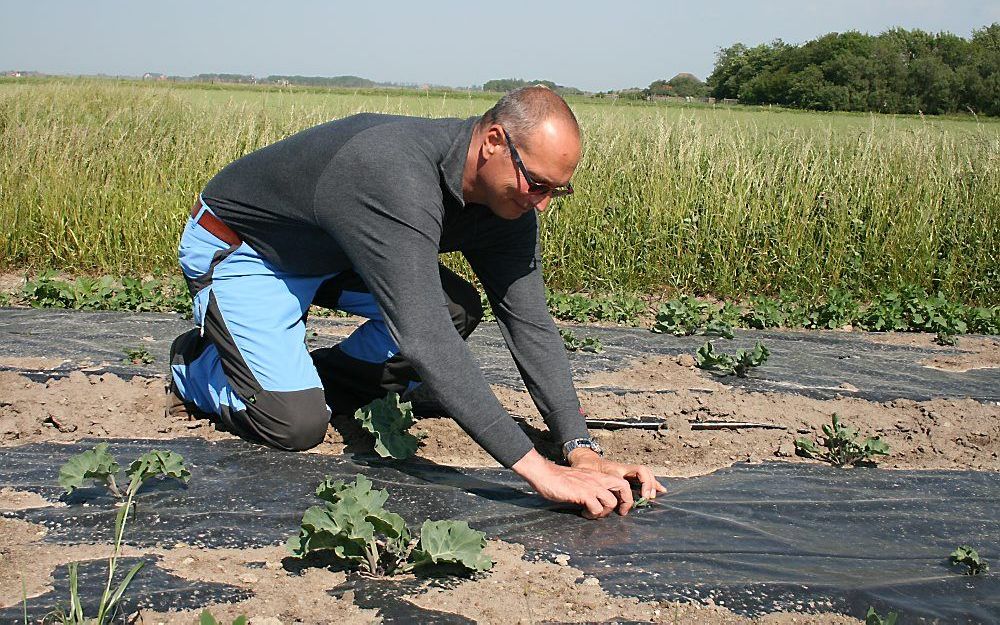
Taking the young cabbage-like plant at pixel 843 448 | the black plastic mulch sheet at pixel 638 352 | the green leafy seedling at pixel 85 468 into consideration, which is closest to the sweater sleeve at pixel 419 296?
the green leafy seedling at pixel 85 468

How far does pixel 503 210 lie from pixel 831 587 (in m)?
1.41

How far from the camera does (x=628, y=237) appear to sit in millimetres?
6863

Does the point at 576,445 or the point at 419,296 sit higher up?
the point at 419,296

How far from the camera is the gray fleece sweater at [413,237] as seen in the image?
2.56 meters

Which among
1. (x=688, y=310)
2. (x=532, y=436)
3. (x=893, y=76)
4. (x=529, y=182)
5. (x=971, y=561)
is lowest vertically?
(x=532, y=436)

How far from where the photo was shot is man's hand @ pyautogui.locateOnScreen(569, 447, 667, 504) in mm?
2789

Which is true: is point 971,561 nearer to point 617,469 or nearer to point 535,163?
point 617,469

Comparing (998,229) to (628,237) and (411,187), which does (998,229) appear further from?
(411,187)

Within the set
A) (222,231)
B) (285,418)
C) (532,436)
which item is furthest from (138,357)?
(532,436)

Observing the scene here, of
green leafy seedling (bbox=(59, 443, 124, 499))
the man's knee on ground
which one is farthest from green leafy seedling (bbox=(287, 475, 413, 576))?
the man's knee on ground

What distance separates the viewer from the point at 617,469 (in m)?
2.83

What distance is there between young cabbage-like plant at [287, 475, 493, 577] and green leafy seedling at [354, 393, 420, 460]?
0.79 metres

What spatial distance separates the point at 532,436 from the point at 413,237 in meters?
1.32

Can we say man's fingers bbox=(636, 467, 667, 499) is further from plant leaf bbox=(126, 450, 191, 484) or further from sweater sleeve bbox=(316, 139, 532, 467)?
plant leaf bbox=(126, 450, 191, 484)
